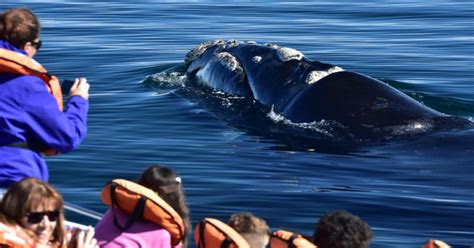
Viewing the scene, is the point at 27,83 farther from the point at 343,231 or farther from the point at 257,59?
the point at 257,59

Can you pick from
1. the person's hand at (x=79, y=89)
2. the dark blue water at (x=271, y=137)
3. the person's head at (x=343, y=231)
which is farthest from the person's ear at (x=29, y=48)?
the dark blue water at (x=271, y=137)

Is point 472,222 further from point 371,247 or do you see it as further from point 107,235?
point 107,235

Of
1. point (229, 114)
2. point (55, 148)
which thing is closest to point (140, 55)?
point (229, 114)

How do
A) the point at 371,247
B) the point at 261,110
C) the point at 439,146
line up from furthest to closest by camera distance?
the point at 261,110 → the point at 439,146 → the point at 371,247

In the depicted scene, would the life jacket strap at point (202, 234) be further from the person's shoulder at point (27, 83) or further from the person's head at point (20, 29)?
the person's head at point (20, 29)

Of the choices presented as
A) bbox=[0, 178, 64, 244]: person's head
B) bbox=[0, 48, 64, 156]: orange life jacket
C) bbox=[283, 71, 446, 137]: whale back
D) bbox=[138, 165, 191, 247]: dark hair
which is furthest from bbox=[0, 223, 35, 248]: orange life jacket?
bbox=[283, 71, 446, 137]: whale back

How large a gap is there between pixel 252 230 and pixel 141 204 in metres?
0.76

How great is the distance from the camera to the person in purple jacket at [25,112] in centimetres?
838

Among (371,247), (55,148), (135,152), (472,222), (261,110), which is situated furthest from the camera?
(261,110)

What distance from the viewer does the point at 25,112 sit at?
839 centimetres

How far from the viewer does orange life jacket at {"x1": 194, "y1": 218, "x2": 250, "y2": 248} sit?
7895 millimetres

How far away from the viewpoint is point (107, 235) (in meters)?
8.59

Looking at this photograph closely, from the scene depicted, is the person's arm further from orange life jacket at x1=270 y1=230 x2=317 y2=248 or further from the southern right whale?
the southern right whale

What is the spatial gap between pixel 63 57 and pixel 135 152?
8.06 metres
